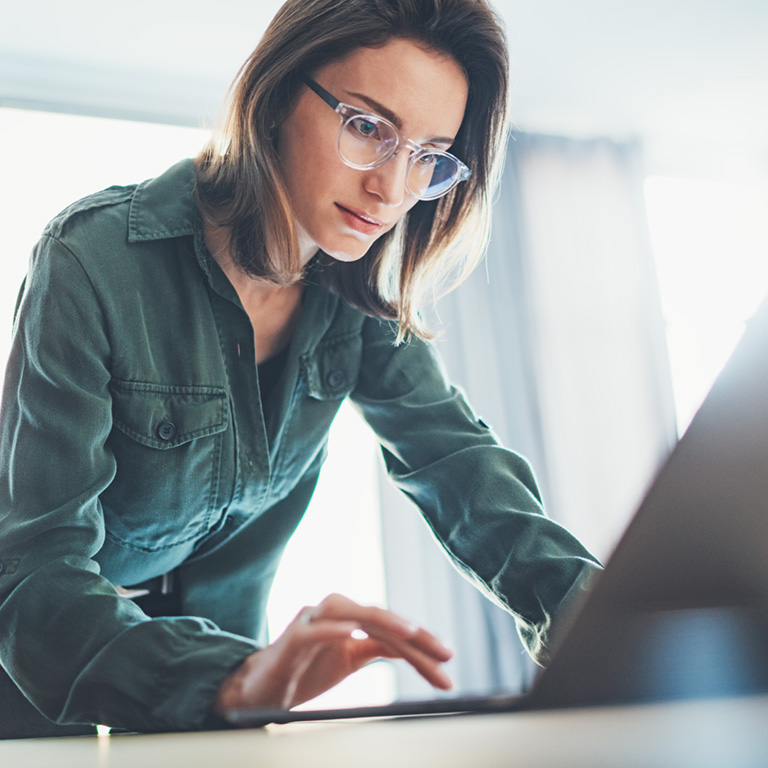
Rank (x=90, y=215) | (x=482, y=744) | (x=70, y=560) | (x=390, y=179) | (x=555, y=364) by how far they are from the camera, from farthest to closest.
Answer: (x=555, y=364) < (x=390, y=179) < (x=90, y=215) < (x=70, y=560) < (x=482, y=744)

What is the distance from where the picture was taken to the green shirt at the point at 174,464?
1.74 ft

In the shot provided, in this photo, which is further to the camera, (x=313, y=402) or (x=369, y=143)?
(x=313, y=402)

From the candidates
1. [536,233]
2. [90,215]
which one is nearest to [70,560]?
[90,215]

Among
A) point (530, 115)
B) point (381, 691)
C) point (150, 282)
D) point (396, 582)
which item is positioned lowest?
point (381, 691)

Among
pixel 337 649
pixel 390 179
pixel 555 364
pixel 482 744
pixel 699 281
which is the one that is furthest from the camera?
pixel 699 281

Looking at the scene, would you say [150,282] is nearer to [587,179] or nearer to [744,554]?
[744,554]

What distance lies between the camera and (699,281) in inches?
131

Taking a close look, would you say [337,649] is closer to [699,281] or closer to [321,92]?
[321,92]

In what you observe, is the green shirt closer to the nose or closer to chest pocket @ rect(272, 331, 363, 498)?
chest pocket @ rect(272, 331, 363, 498)

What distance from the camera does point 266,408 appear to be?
948 millimetres

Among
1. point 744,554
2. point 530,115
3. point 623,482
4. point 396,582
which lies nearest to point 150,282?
point 744,554

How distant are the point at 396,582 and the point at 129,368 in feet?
6.94

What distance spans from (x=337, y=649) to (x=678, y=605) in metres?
0.20

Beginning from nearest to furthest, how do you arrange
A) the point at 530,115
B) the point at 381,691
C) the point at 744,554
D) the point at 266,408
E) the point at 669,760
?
the point at 669,760
the point at 744,554
the point at 266,408
the point at 381,691
the point at 530,115
